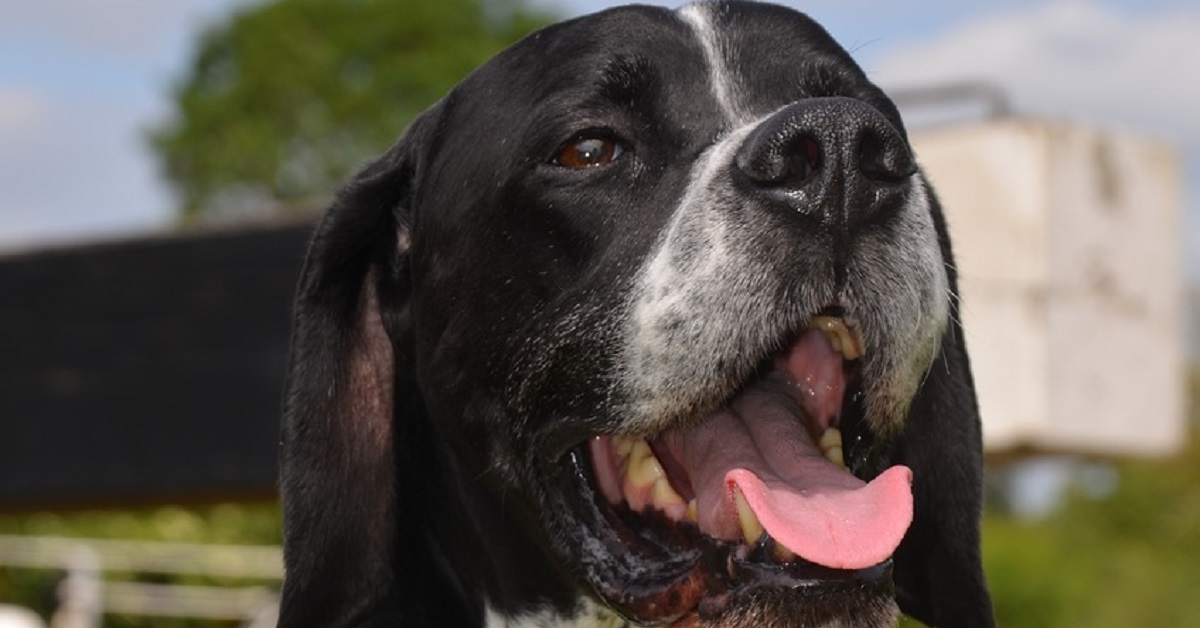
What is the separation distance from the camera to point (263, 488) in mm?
7922

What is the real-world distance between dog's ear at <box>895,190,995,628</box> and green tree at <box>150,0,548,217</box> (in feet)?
100

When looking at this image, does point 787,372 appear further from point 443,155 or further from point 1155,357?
point 1155,357

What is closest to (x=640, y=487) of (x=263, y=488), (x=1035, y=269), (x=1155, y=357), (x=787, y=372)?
(x=787, y=372)

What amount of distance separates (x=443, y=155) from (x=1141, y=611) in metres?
17.2

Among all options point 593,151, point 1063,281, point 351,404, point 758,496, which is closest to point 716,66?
point 593,151

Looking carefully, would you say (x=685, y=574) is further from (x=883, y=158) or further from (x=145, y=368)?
(x=145, y=368)

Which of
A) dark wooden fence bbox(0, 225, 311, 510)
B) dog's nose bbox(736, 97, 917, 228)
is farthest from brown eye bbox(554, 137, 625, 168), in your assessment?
dark wooden fence bbox(0, 225, 311, 510)

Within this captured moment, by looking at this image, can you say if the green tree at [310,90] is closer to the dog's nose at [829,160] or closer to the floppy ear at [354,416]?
the floppy ear at [354,416]

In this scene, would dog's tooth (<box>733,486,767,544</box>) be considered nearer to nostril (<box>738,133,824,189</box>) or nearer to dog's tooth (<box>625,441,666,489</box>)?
dog's tooth (<box>625,441,666,489</box>)

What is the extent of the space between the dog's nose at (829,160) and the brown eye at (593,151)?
1.17 feet

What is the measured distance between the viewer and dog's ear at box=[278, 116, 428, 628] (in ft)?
11.4

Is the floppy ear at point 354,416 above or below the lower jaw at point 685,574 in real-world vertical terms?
above

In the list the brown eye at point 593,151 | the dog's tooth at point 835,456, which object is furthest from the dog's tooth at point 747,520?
the brown eye at point 593,151

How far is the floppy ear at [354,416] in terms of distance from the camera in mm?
3469
